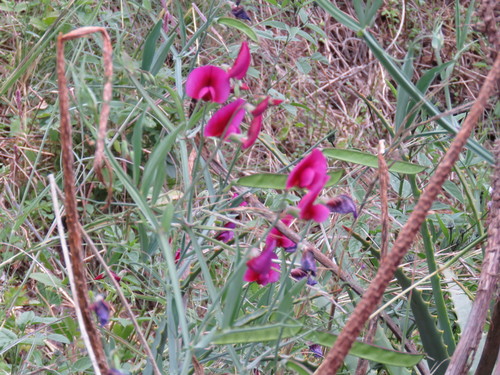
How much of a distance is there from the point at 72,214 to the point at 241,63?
251 mm

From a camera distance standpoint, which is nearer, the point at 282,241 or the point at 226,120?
the point at 226,120

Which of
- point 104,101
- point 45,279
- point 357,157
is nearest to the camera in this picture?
point 104,101

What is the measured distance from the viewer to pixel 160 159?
56 cm

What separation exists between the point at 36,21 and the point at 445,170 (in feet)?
5.07

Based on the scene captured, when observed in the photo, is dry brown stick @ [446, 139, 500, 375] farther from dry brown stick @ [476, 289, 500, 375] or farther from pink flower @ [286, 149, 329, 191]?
pink flower @ [286, 149, 329, 191]

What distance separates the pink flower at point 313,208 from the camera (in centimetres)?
57

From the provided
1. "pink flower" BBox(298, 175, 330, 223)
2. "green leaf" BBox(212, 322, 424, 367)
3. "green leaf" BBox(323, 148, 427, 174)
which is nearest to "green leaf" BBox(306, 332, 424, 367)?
"green leaf" BBox(212, 322, 424, 367)

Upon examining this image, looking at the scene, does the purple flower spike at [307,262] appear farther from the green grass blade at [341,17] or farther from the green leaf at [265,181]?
the green grass blade at [341,17]

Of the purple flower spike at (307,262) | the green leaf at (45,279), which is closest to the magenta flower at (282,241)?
the purple flower spike at (307,262)

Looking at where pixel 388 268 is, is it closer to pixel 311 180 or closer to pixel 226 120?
pixel 311 180

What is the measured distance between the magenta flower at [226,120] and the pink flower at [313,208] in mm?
100

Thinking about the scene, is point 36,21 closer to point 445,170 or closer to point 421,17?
point 445,170

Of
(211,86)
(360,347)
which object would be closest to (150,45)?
(211,86)

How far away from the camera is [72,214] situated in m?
0.50
